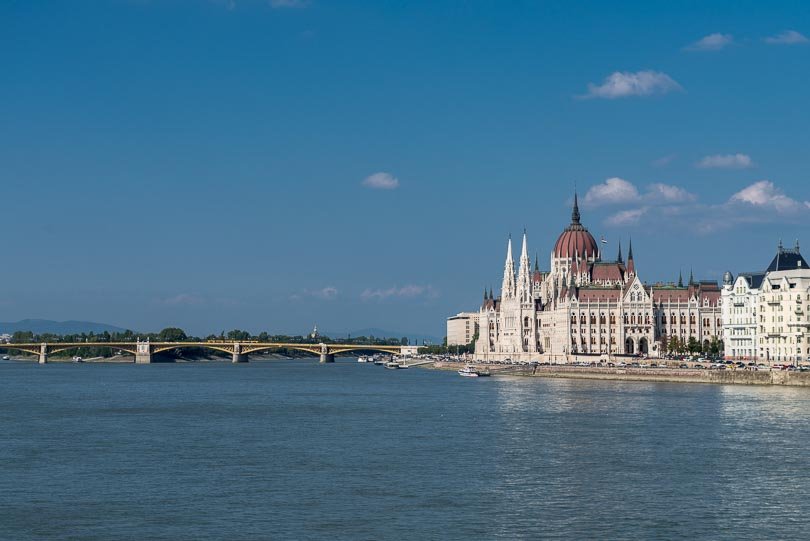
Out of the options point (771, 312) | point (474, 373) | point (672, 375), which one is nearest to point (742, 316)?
point (771, 312)

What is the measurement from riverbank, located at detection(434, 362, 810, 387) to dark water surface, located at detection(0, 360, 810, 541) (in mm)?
22868

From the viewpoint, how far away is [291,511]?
44875mm

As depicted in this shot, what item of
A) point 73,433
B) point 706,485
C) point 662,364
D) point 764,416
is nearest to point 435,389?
point 662,364

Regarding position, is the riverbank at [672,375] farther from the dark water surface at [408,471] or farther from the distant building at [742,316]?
the dark water surface at [408,471]

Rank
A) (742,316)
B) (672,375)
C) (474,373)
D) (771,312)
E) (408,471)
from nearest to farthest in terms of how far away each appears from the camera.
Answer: (408,471), (672,375), (771,312), (742,316), (474,373)

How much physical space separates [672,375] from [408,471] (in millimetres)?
87146

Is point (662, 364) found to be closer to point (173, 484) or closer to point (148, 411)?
point (148, 411)

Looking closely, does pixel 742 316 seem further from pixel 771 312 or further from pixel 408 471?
pixel 408 471

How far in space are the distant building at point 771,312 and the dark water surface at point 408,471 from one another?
A: 4633 cm

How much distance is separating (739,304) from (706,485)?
108 meters

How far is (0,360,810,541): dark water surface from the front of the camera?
139 feet

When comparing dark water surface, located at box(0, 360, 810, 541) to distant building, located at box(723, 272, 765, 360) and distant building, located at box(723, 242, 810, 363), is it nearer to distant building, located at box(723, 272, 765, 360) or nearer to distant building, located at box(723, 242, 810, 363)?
distant building, located at box(723, 242, 810, 363)

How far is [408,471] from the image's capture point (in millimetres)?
54438

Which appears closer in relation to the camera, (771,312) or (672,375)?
(672,375)
